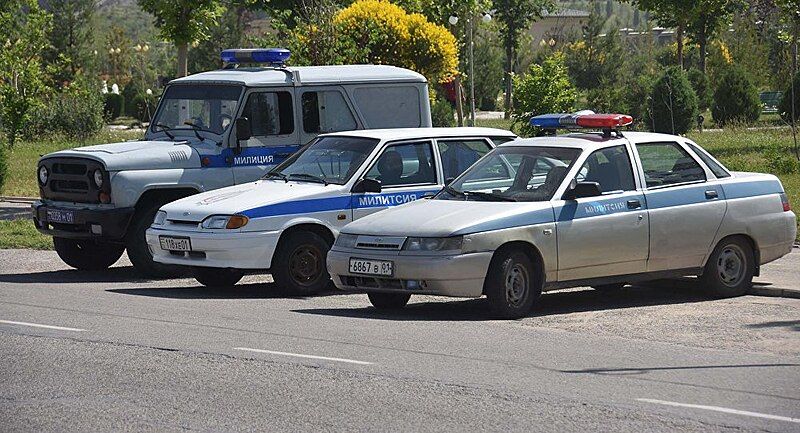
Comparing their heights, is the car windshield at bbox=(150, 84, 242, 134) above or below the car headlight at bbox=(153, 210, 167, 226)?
above

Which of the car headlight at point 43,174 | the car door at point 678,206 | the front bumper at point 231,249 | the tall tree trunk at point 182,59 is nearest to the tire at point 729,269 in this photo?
the car door at point 678,206

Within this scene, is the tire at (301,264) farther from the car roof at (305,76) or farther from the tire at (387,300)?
the car roof at (305,76)

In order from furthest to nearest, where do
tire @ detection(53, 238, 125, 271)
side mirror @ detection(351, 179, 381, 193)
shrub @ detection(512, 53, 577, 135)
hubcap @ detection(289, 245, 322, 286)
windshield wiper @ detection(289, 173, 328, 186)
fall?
shrub @ detection(512, 53, 577, 135) < tire @ detection(53, 238, 125, 271) < windshield wiper @ detection(289, 173, 328, 186) < side mirror @ detection(351, 179, 381, 193) < hubcap @ detection(289, 245, 322, 286)

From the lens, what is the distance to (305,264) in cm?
1362

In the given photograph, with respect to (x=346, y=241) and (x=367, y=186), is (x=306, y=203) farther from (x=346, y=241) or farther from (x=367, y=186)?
(x=346, y=241)

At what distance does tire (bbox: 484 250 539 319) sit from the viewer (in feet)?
38.0

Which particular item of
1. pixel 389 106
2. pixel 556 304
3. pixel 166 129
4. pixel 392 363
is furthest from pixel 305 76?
pixel 392 363

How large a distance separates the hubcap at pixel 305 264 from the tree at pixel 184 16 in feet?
39.4

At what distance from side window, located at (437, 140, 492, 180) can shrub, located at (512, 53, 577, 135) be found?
15.3m

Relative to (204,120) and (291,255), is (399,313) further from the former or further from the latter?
(204,120)

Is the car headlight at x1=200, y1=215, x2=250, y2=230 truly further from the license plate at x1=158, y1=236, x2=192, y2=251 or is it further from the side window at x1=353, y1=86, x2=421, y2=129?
the side window at x1=353, y1=86, x2=421, y2=129

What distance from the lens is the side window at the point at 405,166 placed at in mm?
14102

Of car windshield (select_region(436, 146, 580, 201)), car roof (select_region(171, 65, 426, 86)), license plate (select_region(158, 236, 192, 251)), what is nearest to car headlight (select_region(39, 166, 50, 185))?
car roof (select_region(171, 65, 426, 86))

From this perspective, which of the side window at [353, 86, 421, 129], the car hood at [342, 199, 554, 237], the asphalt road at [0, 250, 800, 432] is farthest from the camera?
the side window at [353, 86, 421, 129]
